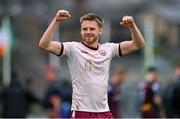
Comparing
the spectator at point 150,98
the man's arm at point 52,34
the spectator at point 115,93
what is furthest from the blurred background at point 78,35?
the man's arm at point 52,34

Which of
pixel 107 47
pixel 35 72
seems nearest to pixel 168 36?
pixel 35 72

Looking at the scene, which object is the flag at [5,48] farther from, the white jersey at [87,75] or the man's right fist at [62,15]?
the man's right fist at [62,15]

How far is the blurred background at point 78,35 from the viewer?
33425 millimetres

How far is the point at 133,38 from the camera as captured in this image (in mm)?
10781

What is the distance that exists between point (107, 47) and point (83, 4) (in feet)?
141

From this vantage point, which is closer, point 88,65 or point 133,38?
point 88,65

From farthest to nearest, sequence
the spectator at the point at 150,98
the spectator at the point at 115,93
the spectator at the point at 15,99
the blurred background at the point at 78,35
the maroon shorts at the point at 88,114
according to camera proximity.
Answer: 1. the blurred background at the point at 78,35
2. the spectator at the point at 115,93
3. the spectator at the point at 150,98
4. the spectator at the point at 15,99
5. the maroon shorts at the point at 88,114

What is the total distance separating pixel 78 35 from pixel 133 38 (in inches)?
1445

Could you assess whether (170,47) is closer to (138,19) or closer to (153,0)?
(138,19)

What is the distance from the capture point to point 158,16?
47.3m

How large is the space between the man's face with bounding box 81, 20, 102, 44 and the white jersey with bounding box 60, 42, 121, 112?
173 millimetres

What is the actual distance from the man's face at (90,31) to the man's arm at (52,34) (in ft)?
0.77

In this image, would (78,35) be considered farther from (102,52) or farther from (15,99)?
(102,52)

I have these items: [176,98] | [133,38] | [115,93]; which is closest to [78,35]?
[115,93]
